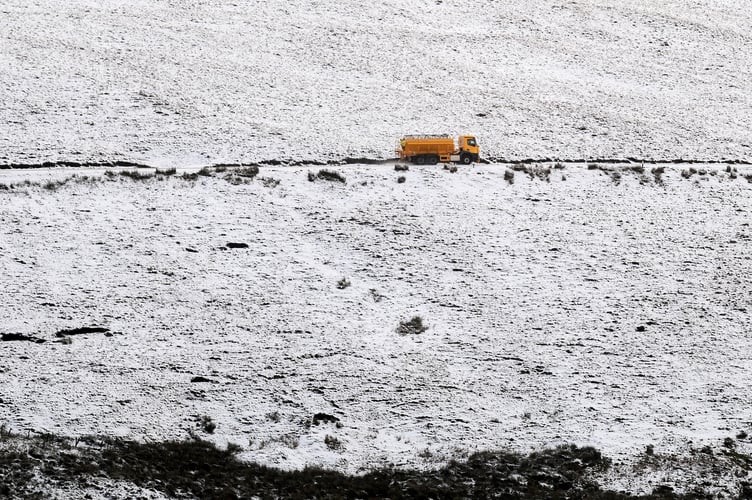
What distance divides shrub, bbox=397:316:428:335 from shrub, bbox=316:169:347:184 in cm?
1010

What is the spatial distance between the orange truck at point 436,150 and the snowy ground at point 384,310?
0.84m

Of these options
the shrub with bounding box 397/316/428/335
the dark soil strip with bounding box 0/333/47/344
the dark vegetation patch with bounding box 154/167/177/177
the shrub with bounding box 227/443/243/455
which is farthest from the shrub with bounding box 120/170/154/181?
the shrub with bounding box 227/443/243/455

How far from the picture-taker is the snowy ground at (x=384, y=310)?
2264cm

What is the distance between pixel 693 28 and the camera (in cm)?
6072

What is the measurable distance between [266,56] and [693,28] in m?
28.6

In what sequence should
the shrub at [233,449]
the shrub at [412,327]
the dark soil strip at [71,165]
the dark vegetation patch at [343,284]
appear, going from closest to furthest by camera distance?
1. the shrub at [233,449]
2. the shrub at [412,327]
3. the dark vegetation patch at [343,284]
4. the dark soil strip at [71,165]

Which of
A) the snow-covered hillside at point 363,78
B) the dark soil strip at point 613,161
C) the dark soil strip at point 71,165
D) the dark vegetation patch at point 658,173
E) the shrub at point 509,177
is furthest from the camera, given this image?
the snow-covered hillside at point 363,78

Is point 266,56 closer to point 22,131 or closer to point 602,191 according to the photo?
point 22,131

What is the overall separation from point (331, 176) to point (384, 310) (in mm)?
9751

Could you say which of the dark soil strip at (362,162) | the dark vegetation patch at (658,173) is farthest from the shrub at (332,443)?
the dark vegetation patch at (658,173)

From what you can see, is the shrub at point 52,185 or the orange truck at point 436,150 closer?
the shrub at point 52,185

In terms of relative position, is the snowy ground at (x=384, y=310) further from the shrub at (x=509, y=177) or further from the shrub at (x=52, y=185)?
the shrub at (x=509, y=177)

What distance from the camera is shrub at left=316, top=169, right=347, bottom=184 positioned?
36062mm

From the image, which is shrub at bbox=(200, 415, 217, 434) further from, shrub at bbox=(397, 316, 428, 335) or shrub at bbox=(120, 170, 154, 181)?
shrub at bbox=(120, 170, 154, 181)
